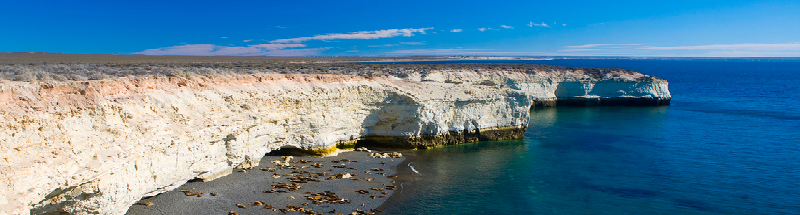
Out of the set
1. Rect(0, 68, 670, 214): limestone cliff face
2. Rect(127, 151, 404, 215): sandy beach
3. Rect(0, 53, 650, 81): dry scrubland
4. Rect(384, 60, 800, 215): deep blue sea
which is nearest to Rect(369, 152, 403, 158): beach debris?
Rect(384, 60, 800, 215): deep blue sea

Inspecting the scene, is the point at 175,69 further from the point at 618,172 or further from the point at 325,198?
the point at 618,172

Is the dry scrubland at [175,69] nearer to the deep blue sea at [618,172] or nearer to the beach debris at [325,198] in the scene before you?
the beach debris at [325,198]

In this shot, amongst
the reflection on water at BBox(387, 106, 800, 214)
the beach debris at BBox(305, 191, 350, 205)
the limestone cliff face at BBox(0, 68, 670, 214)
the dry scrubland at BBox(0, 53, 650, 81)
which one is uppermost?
the dry scrubland at BBox(0, 53, 650, 81)

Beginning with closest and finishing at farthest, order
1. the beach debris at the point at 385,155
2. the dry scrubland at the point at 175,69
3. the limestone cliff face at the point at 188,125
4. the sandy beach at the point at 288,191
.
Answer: the limestone cliff face at the point at 188,125 → the sandy beach at the point at 288,191 → the dry scrubland at the point at 175,69 → the beach debris at the point at 385,155

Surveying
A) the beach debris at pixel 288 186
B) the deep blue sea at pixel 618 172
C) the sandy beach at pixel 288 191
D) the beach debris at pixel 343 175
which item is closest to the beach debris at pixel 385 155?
the deep blue sea at pixel 618 172

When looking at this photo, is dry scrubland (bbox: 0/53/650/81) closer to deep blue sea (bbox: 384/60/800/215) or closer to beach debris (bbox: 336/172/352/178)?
beach debris (bbox: 336/172/352/178)

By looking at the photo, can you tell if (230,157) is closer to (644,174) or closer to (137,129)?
(137,129)

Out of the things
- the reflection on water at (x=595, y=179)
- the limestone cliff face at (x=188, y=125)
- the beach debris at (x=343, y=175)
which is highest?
the limestone cliff face at (x=188, y=125)
